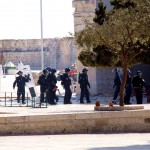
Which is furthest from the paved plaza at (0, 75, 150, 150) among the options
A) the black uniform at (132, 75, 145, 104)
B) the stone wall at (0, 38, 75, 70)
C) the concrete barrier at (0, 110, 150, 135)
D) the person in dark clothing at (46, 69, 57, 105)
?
the stone wall at (0, 38, 75, 70)

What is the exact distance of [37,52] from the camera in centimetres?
8794

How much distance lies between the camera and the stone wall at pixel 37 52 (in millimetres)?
85188

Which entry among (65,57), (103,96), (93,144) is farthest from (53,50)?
(93,144)

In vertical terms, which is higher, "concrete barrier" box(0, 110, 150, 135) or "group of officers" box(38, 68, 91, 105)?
"group of officers" box(38, 68, 91, 105)

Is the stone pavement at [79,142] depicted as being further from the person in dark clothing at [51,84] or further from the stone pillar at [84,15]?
the stone pillar at [84,15]

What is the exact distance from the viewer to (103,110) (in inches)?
651

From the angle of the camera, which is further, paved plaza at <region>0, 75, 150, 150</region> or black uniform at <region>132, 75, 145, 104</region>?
black uniform at <region>132, 75, 145, 104</region>

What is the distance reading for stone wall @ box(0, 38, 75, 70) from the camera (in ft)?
279

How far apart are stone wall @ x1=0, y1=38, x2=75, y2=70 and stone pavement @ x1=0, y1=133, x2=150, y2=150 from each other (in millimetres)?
68961

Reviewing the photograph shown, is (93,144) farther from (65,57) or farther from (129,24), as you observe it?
(65,57)

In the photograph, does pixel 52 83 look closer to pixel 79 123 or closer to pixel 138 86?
pixel 138 86

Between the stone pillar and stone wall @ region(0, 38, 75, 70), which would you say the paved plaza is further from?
stone wall @ region(0, 38, 75, 70)

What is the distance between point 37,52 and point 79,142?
7472 centimetres

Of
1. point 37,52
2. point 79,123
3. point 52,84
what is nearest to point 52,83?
point 52,84
